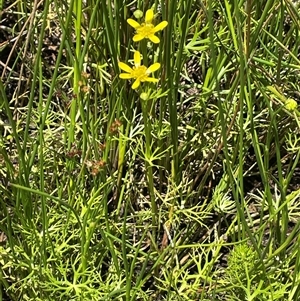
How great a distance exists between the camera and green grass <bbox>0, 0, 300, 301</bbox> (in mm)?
814

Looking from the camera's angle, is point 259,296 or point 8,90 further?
point 8,90

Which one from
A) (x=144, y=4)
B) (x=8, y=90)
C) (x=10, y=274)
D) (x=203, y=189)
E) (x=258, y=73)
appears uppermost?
(x=144, y=4)

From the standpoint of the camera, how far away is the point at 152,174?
0.93 metres

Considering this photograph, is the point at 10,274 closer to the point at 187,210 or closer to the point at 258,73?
the point at 187,210

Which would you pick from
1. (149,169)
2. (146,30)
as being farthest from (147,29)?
(149,169)

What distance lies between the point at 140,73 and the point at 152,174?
22 cm

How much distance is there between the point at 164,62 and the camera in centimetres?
86

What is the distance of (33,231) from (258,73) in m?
0.44

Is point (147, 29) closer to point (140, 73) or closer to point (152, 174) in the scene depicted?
point (140, 73)

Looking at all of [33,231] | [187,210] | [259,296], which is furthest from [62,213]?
[259,296]

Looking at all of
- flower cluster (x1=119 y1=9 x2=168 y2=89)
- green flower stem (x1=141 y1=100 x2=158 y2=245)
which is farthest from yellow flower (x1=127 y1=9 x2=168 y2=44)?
green flower stem (x1=141 y1=100 x2=158 y2=245)

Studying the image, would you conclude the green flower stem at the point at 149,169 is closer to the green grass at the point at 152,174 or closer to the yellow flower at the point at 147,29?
the green grass at the point at 152,174

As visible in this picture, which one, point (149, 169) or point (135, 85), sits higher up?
point (135, 85)

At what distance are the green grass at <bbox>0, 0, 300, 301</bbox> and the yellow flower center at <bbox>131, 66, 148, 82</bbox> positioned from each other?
0.11 feet
